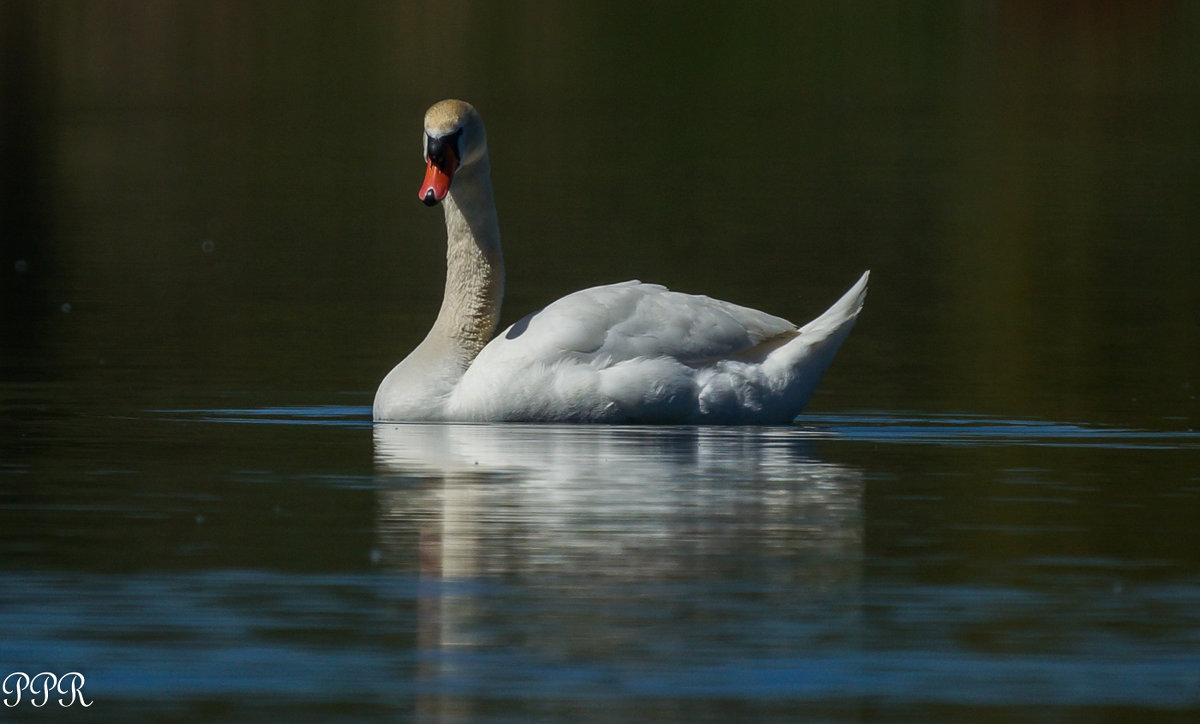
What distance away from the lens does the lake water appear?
8.09 meters

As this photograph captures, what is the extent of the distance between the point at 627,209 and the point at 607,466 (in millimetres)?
19438

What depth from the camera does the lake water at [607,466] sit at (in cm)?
809

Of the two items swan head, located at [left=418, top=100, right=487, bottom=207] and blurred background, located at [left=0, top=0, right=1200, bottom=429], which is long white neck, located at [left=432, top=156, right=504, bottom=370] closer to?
swan head, located at [left=418, top=100, right=487, bottom=207]

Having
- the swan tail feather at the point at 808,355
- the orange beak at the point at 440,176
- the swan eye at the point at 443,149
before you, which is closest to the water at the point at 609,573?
the swan tail feather at the point at 808,355

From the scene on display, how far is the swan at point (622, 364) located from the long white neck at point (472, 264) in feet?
1.31

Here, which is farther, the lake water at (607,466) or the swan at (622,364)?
the swan at (622,364)

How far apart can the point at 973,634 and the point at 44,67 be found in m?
62.3

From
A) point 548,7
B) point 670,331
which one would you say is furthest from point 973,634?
point 548,7

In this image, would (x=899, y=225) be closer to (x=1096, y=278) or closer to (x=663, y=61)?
(x=1096, y=278)

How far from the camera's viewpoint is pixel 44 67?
224 ft

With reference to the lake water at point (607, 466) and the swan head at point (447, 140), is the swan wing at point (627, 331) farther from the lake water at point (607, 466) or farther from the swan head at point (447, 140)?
the swan head at point (447, 140)
